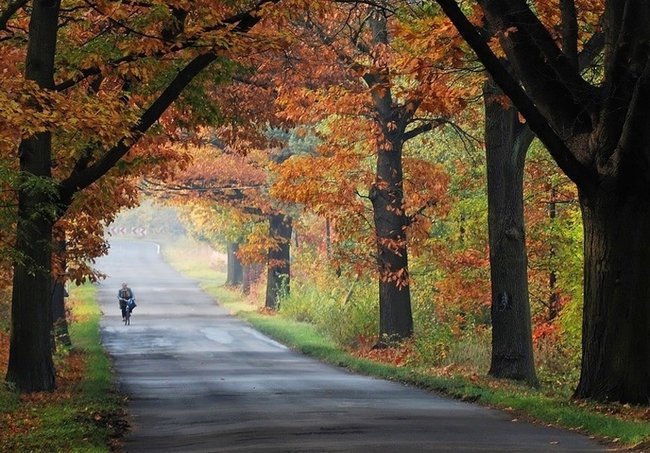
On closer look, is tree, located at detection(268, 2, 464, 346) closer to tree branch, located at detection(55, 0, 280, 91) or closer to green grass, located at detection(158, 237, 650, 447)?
green grass, located at detection(158, 237, 650, 447)

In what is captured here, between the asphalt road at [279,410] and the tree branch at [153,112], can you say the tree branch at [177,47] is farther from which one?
the asphalt road at [279,410]

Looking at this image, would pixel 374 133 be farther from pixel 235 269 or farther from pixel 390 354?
pixel 235 269

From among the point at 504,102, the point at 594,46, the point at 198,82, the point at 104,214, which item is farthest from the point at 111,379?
the point at 594,46

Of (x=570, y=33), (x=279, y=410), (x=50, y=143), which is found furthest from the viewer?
(x=50, y=143)

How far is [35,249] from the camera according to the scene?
60.3ft

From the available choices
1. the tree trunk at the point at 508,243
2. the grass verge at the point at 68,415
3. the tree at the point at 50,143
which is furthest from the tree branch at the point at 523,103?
the grass verge at the point at 68,415

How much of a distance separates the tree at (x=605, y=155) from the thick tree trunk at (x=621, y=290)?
0.04 feet

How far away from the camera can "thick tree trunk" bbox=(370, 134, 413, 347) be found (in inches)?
1164

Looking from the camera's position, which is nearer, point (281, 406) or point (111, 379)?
point (281, 406)

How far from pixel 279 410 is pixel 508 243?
658 cm

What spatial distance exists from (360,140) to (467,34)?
50.5 ft

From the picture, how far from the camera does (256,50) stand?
61.4ft

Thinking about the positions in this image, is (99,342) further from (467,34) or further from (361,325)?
(467,34)

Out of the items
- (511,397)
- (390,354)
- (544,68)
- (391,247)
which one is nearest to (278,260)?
(391,247)
